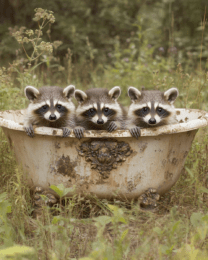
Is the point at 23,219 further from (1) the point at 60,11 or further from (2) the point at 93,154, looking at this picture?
(1) the point at 60,11

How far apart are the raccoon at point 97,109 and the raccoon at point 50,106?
12cm

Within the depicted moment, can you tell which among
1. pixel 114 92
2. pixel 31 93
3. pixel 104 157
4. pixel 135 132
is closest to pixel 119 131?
pixel 135 132

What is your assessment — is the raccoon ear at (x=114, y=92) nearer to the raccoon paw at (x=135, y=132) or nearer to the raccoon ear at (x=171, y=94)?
the raccoon ear at (x=171, y=94)

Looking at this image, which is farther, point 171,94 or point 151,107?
point 171,94

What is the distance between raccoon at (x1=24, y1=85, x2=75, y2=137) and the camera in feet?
11.3

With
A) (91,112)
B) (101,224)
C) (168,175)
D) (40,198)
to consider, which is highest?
(91,112)

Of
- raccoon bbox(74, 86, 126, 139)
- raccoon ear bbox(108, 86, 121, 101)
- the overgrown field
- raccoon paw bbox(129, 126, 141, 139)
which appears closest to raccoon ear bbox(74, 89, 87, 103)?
raccoon bbox(74, 86, 126, 139)

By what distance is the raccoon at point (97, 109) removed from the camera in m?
3.50

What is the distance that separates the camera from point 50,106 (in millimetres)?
3443

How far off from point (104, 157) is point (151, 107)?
915 millimetres

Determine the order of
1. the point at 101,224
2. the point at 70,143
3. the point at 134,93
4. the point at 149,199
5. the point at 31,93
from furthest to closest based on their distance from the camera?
the point at 134,93
the point at 31,93
the point at 149,199
the point at 70,143
the point at 101,224

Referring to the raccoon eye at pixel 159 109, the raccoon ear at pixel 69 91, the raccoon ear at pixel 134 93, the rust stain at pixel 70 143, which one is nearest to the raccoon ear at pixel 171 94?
the raccoon eye at pixel 159 109

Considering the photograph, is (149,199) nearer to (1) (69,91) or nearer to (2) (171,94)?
(2) (171,94)

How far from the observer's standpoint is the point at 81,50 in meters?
10.3
